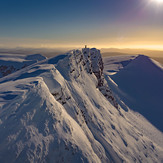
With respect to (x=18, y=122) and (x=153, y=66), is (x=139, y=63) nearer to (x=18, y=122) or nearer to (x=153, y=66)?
(x=153, y=66)

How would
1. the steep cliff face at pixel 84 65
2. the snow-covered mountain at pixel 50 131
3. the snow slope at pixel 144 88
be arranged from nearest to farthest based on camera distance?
the snow-covered mountain at pixel 50 131, the steep cliff face at pixel 84 65, the snow slope at pixel 144 88

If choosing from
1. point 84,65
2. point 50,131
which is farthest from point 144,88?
point 50,131

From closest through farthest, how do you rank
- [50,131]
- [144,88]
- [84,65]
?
[50,131], [84,65], [144,88]

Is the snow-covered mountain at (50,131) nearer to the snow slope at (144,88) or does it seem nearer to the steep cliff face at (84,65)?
the steep cliff face at (84,65)

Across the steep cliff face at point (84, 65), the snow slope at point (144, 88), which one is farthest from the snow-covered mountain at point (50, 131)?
the snow slope at point (144, 88)

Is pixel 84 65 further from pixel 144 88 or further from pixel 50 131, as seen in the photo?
pixel 144 88

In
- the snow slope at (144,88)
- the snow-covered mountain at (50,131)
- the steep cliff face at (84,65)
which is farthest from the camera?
the snow slope at (144,88)

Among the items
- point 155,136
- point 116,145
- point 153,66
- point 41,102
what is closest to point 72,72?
point 41,102

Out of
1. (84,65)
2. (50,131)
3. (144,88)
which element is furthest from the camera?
(144,88)

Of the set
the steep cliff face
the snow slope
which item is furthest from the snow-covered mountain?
the snow slope

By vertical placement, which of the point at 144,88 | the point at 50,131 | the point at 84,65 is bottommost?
the point at 144,88

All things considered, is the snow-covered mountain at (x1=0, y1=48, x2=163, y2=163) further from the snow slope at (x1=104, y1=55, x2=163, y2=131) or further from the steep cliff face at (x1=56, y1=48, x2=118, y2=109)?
the snow slope at (x1=104, y1=55, x2=163, y2=131)
